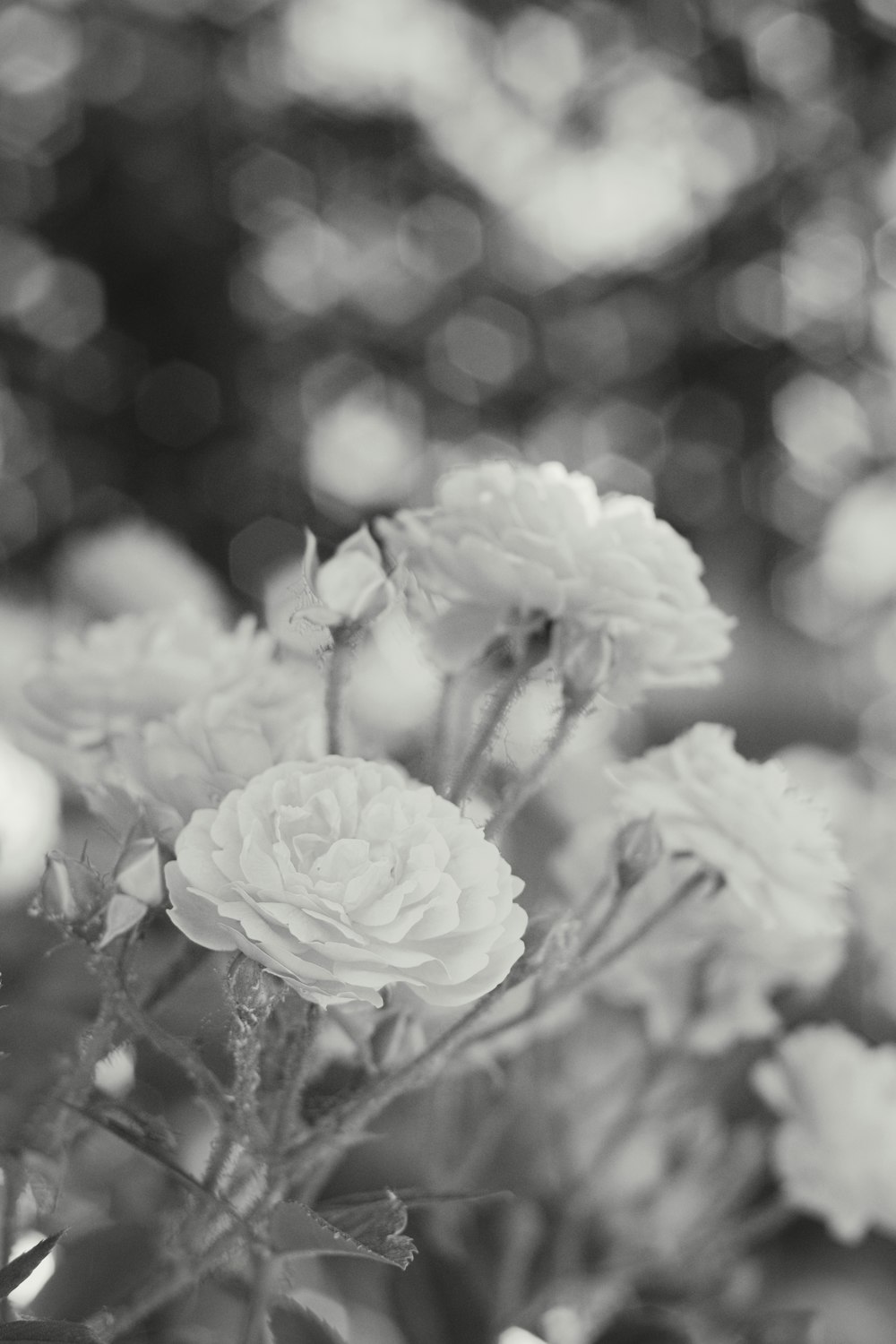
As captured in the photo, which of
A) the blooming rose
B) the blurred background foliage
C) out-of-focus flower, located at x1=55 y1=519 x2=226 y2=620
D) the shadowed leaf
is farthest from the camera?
the blurred background foliage

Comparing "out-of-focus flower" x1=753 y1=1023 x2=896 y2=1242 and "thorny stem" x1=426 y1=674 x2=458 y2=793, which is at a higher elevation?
"thorny stem" x1=426 y1=674 x2=458 y2=793

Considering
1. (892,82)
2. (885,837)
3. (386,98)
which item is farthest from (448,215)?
(885,837)

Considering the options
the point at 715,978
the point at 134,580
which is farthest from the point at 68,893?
the point at 134,580

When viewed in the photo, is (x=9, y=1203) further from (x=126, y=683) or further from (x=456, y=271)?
(x=456, y=271)

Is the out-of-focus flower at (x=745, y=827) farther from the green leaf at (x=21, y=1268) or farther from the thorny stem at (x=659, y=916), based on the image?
the green leaf at (x=21, y=1268)

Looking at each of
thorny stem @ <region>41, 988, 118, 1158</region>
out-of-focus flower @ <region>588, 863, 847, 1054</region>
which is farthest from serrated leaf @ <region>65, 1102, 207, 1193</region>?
out-of-focus flower @ <region>588, 863, 847, 1054</region>

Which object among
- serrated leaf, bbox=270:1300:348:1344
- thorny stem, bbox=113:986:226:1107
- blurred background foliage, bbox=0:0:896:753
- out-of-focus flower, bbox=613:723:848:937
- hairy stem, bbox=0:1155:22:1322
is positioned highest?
out-of-focus flower, bbox=613:723:848:937

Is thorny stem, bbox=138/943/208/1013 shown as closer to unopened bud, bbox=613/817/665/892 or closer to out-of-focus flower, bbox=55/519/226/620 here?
unopened bud, bbox=613/817/665/892
